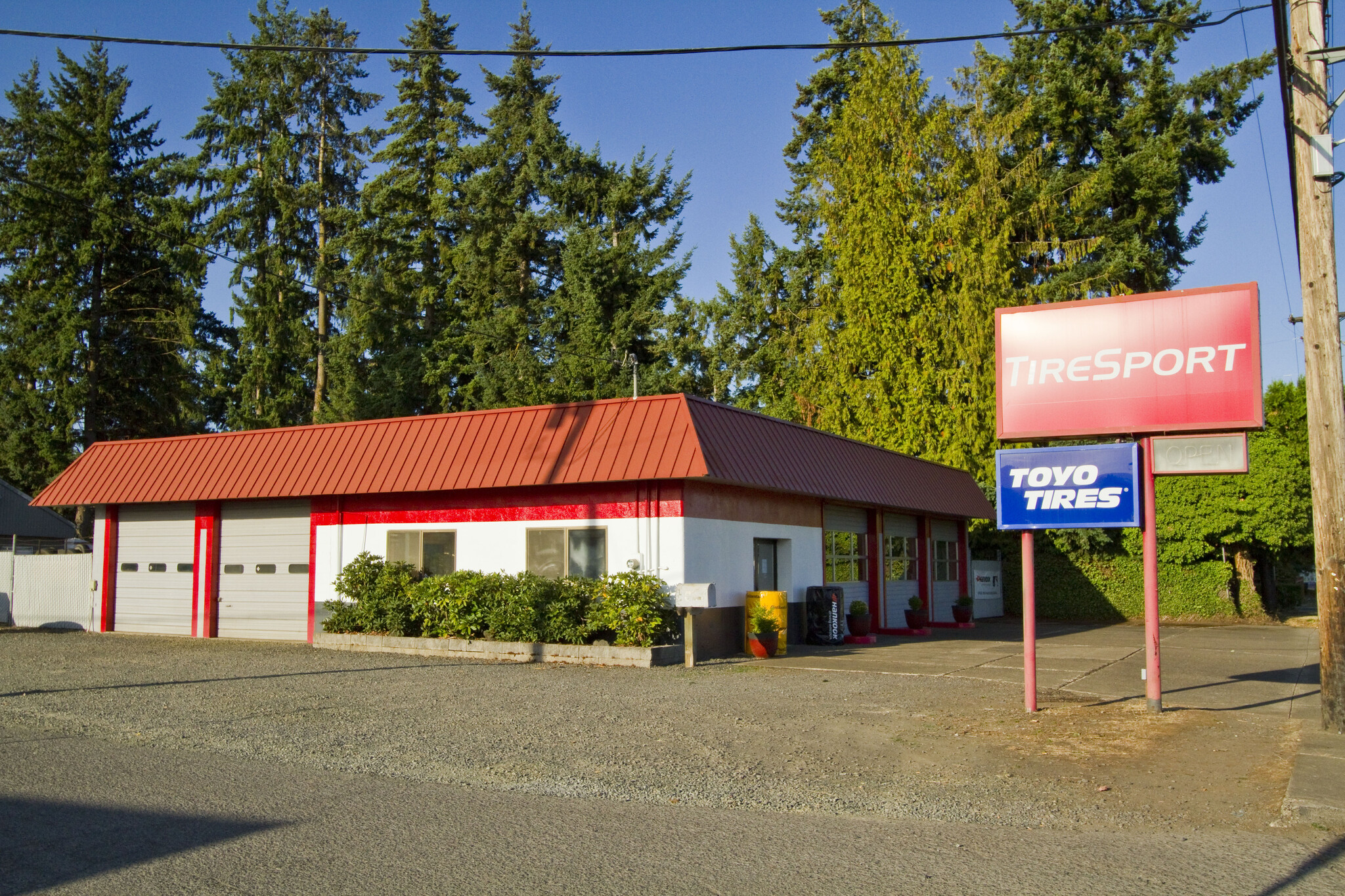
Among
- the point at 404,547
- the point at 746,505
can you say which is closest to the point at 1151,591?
the point at 746,505

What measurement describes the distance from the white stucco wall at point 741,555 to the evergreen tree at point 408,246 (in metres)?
23.3

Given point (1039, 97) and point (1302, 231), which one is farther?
point (1039, 97)

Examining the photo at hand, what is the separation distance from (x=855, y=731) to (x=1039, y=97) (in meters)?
32.3

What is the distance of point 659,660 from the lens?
50.9 ft

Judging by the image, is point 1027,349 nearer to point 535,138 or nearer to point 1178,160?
point 1178,160

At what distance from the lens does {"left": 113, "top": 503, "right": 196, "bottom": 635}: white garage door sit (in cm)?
2211

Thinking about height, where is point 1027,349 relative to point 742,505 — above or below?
above

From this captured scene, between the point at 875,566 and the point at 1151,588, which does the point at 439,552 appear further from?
the point at 1151,588

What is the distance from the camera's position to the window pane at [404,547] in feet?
62.6

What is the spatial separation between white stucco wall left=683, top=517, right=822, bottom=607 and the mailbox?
91 cm

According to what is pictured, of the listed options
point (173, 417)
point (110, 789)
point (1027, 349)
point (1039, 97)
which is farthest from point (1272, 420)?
point (173, 417)

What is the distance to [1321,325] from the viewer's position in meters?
9.71

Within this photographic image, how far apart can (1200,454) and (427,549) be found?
1313cm

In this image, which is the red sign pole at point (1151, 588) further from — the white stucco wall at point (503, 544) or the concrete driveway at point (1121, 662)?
the white stucco wall at point (503, 544)
